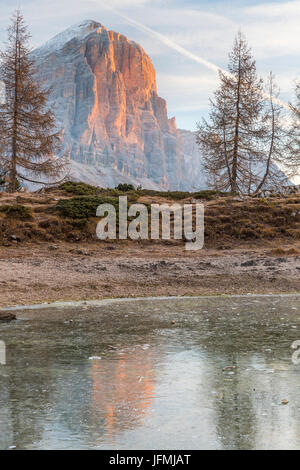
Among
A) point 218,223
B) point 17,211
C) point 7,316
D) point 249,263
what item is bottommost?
point 7,316

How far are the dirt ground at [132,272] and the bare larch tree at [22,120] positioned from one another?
58.3ft

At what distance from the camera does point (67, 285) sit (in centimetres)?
1384

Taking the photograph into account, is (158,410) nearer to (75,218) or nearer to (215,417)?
(215,417)

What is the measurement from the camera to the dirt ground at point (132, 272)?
13.5 metres

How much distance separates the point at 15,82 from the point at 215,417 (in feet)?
112

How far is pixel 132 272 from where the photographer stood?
1559 centimetres

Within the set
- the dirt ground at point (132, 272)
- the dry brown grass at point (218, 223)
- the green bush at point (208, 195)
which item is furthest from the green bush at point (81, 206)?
the green bush at point (208, 195)

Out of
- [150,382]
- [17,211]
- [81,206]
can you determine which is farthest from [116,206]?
[150,382]

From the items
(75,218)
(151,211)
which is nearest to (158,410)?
(75,218)

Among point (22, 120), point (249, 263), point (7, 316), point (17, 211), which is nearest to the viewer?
point (7, 316)

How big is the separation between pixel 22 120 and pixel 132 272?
22.6 m

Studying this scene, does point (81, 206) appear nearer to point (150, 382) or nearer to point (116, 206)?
point (116, 206)

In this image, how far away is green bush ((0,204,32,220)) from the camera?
68.4 feet

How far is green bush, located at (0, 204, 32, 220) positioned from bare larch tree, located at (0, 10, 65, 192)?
45.2 ft
